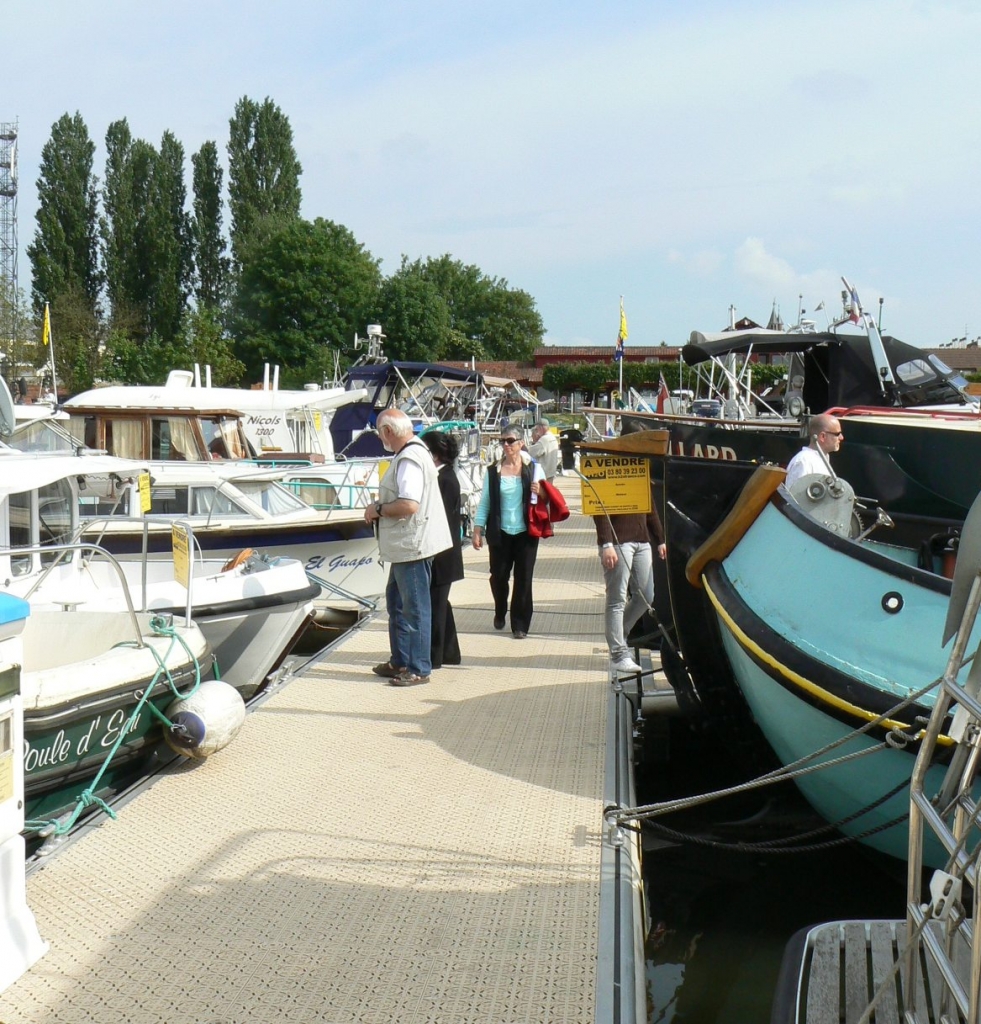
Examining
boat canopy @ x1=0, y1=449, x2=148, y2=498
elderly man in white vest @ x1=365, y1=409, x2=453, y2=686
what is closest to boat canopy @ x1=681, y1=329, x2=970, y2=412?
elderly man in white vest @ x1=365, y1=409, x2=453, y2=686

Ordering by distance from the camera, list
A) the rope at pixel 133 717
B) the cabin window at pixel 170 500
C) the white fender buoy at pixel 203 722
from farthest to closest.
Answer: the cabin window at pixel 170 500
the white fender buoy at pixel 203 722
the rope at pixel 133 717

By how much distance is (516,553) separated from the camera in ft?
28.8

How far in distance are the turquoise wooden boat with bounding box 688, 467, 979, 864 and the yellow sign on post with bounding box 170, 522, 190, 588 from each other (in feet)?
9.75

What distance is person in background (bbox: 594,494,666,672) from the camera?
743 centimetres

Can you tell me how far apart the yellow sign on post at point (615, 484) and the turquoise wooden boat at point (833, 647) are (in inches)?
47.9

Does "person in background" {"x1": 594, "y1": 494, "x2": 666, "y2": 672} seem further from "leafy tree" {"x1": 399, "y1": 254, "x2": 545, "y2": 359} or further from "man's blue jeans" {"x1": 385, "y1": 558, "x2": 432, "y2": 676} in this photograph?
"leafy tree" {"x1": 399, "y1": 254, "x2": 545, "y2": 359}

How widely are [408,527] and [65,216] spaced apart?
56.3 m

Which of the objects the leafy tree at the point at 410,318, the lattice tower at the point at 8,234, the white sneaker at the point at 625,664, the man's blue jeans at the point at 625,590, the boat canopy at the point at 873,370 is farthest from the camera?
the leafy tree at the point at 410,318

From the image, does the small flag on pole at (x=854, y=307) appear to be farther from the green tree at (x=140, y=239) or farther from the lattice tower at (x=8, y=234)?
the green tree at (x=140, y=239)

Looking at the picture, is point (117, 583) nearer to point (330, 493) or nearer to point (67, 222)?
point (330, 493)

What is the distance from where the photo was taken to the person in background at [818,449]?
688cm

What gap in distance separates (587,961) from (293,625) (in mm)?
5295

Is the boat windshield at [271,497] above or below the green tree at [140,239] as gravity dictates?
below

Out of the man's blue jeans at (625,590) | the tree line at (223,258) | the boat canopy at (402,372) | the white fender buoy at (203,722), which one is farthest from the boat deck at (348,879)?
the tree line at (223,258)
